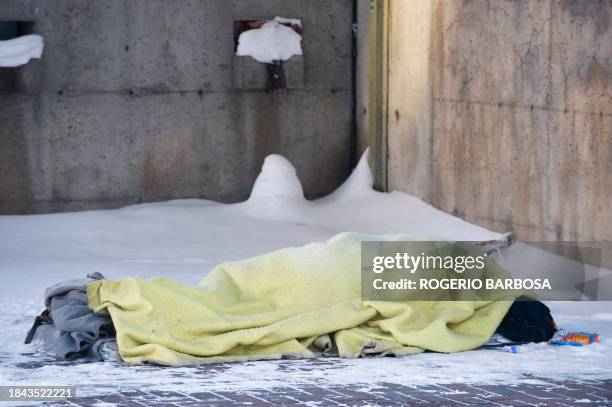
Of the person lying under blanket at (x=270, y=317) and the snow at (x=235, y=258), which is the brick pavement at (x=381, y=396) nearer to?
the snow at (x=235, y=258)

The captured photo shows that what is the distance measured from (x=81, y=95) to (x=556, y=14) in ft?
13.8

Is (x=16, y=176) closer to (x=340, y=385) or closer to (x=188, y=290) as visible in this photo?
(x=188, y=290)

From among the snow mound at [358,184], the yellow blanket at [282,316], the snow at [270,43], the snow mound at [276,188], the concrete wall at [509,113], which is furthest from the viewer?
the snow mound at [358,184]

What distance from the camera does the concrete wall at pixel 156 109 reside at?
33.3 ft

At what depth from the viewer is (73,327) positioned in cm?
562

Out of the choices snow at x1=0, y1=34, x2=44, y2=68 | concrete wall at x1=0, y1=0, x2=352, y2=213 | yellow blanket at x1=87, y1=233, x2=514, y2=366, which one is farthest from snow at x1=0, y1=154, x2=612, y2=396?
snow at x1=0, y1=34, x2=44, y2=68

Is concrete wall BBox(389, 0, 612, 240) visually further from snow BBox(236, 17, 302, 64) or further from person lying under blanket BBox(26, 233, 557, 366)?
person lying under blanket BBox(26, 233, 557, 366)

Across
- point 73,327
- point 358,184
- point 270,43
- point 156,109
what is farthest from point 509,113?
point 73,327

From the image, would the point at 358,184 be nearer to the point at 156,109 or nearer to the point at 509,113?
the point at 156,109

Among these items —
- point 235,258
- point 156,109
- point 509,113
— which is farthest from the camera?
point 156,109

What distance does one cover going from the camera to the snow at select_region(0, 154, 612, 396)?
516 cm

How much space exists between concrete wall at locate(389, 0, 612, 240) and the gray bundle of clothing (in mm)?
3226

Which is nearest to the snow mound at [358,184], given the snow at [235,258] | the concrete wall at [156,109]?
the snow at [235,258]

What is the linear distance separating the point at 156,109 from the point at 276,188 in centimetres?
122
